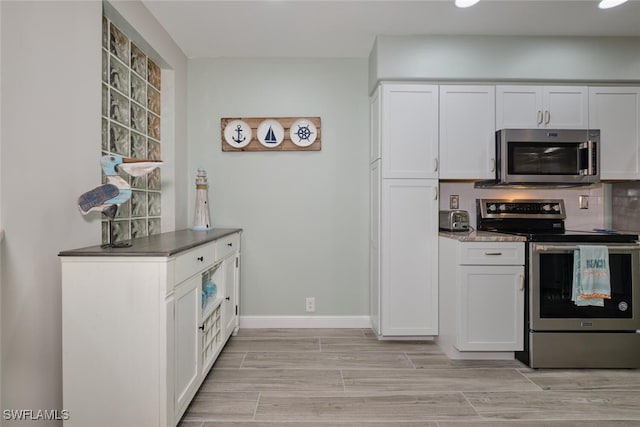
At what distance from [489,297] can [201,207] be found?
2.22 m

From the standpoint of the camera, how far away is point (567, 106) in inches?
106

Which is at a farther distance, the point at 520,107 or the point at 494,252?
the point at 520,107

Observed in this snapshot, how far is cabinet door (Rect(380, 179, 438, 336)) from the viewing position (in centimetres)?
267

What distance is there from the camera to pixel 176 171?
283 cm

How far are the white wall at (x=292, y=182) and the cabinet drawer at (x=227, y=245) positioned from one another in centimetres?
21

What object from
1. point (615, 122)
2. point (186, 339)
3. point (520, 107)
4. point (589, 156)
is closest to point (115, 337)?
point (186, 339)

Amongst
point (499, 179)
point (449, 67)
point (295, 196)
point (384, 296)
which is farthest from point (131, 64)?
point (499, 179)

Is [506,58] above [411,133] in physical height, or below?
above

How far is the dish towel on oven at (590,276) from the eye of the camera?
2.26m

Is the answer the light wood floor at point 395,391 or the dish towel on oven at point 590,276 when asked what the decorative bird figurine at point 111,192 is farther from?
the dish towel on oven at point 590,276

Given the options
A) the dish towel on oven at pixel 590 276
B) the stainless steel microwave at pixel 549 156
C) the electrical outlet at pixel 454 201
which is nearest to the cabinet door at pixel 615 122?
the stainless steel microwave at pixel 549 156

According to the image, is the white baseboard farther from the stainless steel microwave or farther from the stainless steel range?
the stainless steel microwave

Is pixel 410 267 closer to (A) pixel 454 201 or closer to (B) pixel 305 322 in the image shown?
(A) pixel 454 201

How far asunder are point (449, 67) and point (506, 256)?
145cm
